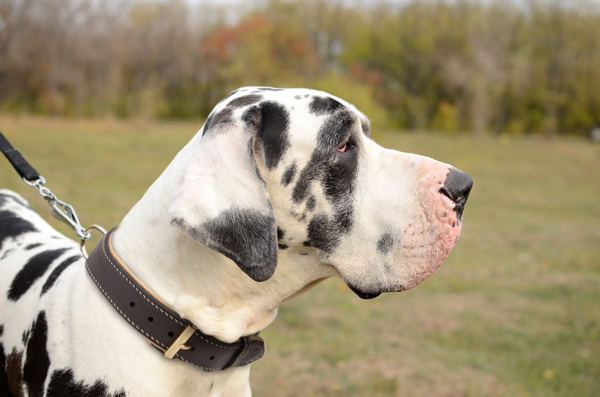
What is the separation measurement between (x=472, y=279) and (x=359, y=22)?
139ft

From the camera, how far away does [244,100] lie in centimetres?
189

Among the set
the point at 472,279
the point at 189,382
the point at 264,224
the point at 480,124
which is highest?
the point at 264,224

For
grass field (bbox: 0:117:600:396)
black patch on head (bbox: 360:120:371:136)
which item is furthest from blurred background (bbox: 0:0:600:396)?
black patch on head (bbox: 360:120:371:136)

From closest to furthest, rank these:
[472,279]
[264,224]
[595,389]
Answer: [264,224], [595,389], [472,279]

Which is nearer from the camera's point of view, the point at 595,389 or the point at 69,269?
the point at 69,269

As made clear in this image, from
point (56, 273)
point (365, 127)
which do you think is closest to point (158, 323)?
point (56, 273)

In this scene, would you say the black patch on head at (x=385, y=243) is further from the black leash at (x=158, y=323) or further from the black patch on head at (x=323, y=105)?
the black leash at (x=158, y=323)

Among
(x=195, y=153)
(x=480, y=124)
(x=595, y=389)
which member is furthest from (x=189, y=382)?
(x=480, y=124)

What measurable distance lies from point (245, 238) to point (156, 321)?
46cm

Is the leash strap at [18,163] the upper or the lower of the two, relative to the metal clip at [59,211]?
upper

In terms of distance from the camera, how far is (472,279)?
6848 mm

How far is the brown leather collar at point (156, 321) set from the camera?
1759 mm

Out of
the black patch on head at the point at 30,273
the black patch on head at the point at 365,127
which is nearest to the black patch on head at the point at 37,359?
the black patch on head at the point at 30,273

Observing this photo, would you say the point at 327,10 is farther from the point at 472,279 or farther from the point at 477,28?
the point at 472,279
